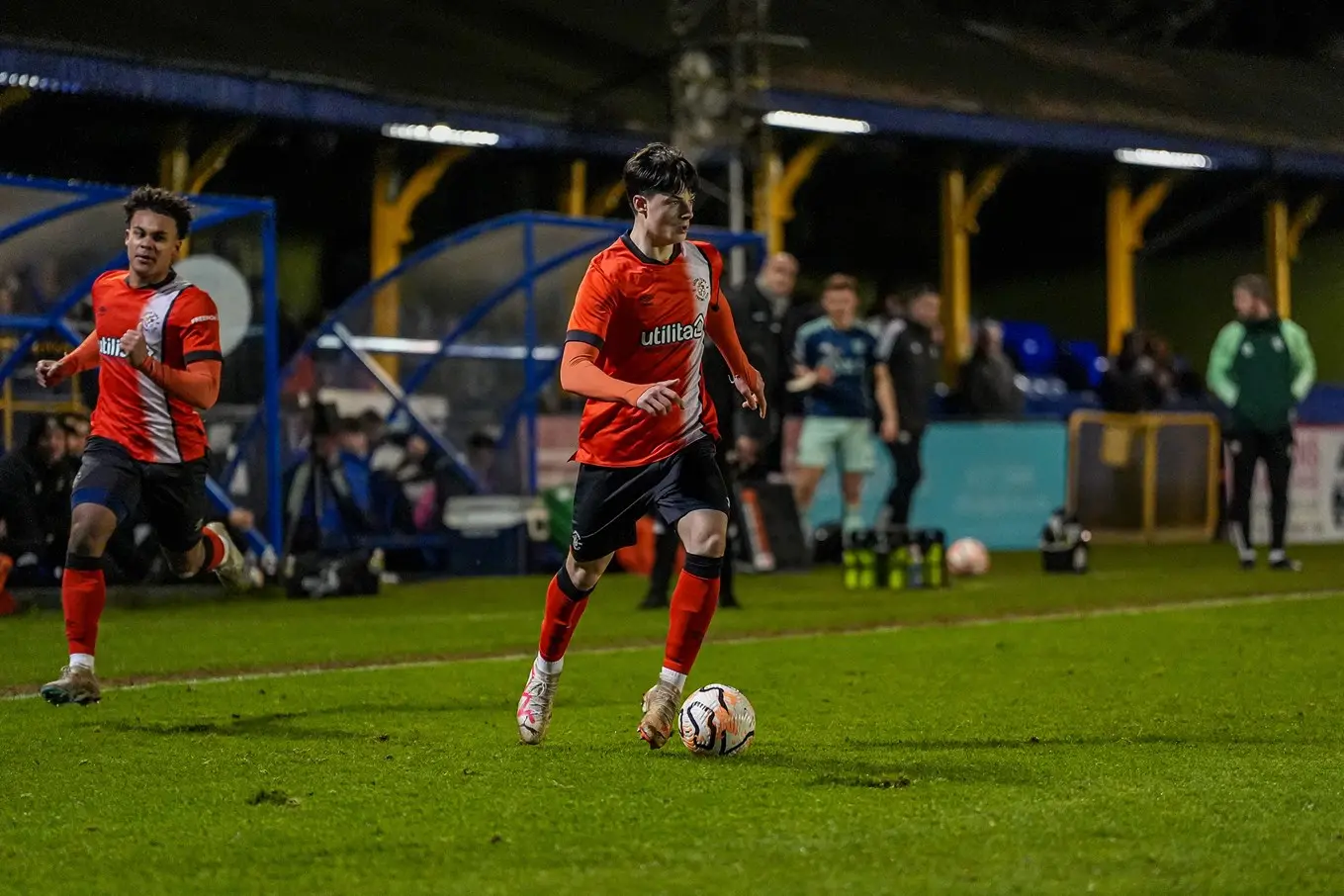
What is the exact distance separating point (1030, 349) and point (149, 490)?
66.7 feet

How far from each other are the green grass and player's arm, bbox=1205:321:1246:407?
469 centimetres

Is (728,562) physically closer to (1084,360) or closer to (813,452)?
(813,452)

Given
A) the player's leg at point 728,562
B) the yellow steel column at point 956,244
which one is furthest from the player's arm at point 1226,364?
the yellow steel column at point 956,244

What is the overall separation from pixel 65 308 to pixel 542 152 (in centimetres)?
923

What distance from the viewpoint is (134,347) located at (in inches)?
287

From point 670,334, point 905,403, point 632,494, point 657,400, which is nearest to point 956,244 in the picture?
point 905,403

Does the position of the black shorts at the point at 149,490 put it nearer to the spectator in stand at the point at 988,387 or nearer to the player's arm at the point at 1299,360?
the player's arm at the point at 1299,360

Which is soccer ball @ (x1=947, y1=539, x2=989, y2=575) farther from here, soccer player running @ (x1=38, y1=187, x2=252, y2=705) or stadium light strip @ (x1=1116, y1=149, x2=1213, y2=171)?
stadium light strip @ (x1=1116, y1=149, x2=1213, y2=171)

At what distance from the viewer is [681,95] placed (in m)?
19.0

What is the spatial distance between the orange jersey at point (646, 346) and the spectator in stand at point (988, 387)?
47.5 ft

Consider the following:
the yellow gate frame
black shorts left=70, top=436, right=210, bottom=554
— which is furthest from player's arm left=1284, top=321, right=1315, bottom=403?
black shorts left=70, top=436, right=210, bottom=554

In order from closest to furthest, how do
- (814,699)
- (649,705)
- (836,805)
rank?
(836,805)
(649,705)
(814,699)

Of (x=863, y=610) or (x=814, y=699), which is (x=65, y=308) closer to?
(x=863, y=610)

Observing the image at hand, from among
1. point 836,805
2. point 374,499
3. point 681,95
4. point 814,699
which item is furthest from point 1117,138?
point 836,805
